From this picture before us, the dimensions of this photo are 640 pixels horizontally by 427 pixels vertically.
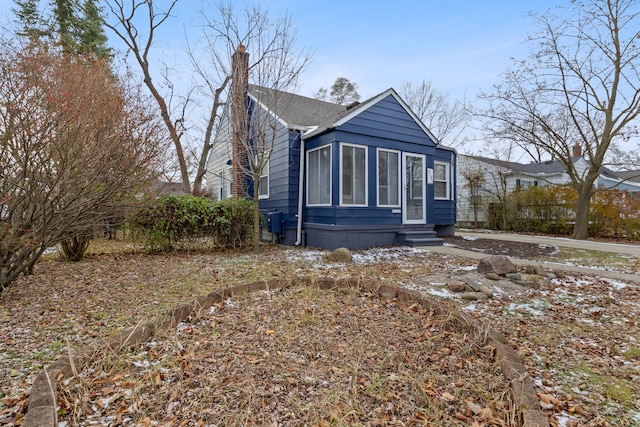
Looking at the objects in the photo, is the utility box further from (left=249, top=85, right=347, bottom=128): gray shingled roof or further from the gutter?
(left=249, top=85, right=347, bottom=128): gray shingled roof

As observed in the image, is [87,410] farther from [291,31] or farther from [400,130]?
[400,130]

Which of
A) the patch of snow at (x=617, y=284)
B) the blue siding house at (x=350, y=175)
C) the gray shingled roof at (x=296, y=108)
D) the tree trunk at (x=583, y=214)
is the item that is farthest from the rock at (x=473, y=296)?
the tree trunk at (x=583, y=214)

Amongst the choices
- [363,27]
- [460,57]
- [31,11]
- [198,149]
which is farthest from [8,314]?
[31,11]

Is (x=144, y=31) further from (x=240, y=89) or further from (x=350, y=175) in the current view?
(x=350, y=175)

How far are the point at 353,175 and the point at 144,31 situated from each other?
9617 mm

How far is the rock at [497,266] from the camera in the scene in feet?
15.7

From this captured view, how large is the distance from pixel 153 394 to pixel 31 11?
60.9ft

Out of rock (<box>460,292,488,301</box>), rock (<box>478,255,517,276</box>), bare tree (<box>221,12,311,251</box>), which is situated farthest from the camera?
bare tree (<box>221,12,311,251</box>)

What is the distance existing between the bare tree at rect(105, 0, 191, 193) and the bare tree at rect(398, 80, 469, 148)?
14797 mm

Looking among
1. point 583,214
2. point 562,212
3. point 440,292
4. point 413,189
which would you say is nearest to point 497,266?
point 440,292

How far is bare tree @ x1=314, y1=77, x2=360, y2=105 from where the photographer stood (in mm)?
22172

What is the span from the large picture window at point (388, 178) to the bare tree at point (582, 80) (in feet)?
23.6

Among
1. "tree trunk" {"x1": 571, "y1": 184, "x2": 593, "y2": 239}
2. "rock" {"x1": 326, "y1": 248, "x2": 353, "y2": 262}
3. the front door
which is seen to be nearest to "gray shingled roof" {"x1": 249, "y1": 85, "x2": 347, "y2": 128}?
the front door

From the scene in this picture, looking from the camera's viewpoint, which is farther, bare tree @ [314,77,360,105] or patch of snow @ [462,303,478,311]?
bare tree @ [314,77,360,105]
